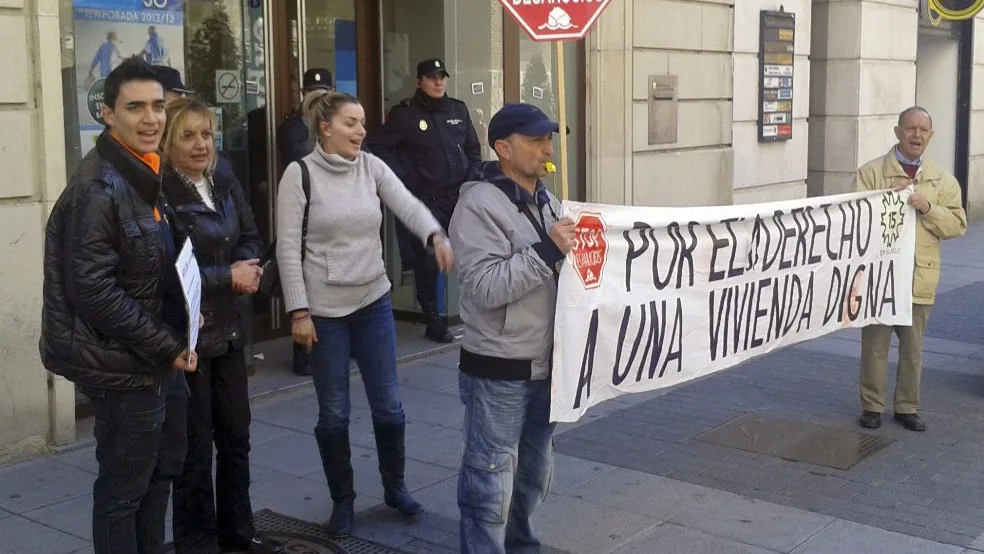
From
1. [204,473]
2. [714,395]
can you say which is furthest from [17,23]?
[714,395]

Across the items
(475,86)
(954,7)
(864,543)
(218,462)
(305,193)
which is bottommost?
(864,543)

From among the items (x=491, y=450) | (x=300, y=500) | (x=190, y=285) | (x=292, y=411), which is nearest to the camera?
(x=190, y=285)

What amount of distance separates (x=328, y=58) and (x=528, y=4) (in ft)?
13.8

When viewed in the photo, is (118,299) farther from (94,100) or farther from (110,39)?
(110,39)

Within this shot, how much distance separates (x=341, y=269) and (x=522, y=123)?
1.17m

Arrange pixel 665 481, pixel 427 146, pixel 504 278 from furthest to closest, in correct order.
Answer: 1. pixel 427 146
2. pixel 665 481
3. pixel 504 278

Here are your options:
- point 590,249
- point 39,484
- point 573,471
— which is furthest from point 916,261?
point 39,484

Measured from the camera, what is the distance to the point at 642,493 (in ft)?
19.1

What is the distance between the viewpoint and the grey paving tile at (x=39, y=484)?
5.60m

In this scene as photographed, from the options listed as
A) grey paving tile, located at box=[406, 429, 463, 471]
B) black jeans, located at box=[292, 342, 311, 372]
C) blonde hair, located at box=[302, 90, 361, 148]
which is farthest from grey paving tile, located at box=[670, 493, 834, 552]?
black jeans, located at box=[292, 342, 311, 372]

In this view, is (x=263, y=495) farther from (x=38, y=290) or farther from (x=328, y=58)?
(x=328, y=58)

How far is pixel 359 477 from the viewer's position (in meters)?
5.99

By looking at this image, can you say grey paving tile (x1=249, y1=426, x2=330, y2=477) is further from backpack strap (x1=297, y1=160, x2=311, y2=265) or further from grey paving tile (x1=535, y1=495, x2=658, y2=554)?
backpack strap (x1=297, y1=160, x2=311, y2=265)

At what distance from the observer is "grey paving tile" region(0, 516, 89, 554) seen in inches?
197
